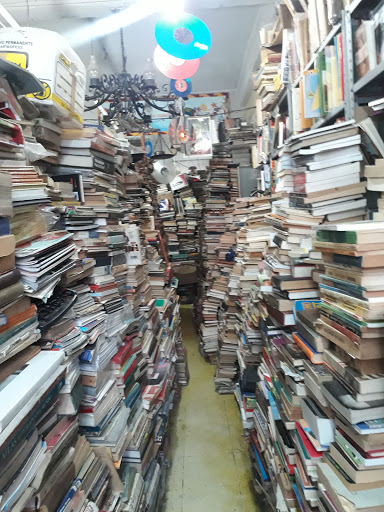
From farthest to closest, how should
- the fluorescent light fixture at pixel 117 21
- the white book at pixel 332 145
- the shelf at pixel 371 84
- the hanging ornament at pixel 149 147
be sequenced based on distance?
1. the hanging ornament at pixel 149 147
2. the fluorescent light fixture at pixel 117 21
3. the white book at pixel 332 145
4. the shelf at pixel 371 84

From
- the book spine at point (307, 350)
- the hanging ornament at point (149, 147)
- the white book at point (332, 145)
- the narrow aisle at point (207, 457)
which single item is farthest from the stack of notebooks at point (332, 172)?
the hanging ornament at point (149, 147)

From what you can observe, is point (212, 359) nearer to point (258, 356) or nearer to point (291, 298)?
point (258, 356)

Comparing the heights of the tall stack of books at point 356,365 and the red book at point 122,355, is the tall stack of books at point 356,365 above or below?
above

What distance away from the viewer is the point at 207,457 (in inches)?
124

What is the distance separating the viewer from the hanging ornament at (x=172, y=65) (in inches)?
122

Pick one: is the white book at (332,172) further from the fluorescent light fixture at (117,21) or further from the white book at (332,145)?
the fluorescent light fixture at (117,21)

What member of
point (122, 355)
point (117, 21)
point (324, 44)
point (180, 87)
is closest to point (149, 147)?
point (180, 87)

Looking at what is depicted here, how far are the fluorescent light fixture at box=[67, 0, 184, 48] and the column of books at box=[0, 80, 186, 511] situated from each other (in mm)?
1811

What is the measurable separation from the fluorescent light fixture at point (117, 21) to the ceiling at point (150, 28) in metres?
0.02

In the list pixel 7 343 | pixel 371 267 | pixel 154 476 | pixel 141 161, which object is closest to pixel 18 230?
pixel 7 343

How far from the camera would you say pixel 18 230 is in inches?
46.5

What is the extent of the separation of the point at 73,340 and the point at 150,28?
16.9 ft

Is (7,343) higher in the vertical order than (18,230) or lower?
lower

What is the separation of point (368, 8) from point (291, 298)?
135cm
